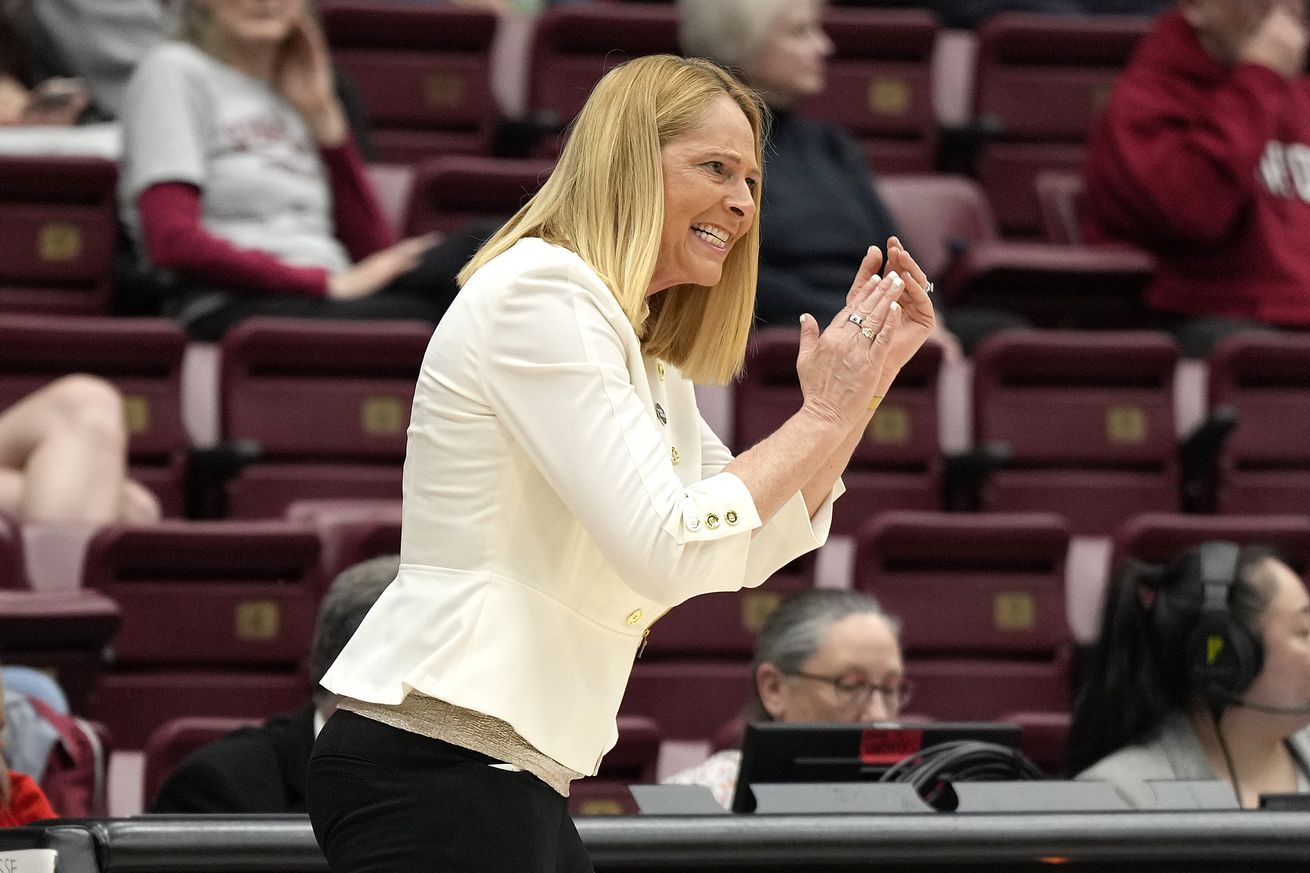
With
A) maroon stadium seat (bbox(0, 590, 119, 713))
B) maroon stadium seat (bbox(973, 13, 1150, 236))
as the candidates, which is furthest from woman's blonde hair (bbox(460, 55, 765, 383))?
maroon stadium seat (bbox(973, 13, 1150, 236))

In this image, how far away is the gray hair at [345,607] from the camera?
2441 millimetres

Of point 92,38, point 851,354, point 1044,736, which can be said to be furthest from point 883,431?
point 851,354

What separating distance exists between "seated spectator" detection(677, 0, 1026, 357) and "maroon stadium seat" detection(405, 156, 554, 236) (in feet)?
1.58

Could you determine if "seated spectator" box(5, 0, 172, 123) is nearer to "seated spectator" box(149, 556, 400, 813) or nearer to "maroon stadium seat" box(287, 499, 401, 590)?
"maroon stadium seat" box(287, 499, 401, 590)

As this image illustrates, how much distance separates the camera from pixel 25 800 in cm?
222

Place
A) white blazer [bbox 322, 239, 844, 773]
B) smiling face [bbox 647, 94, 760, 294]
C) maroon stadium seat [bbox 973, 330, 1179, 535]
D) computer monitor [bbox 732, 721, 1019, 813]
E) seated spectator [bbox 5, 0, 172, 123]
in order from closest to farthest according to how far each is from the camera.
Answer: white blazer [bbox 322, 239, 844, 773], smiling face [bbox 647, 94, 760, 294], computer monitor [bbox 732, 721, 1019, 813], maroon stadium seat [bbox 973, 330, 1179, 535], seated spectator [bbox 5, 0, 172, 123]

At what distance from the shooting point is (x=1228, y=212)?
436 cm

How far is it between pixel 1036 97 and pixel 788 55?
0.97 m

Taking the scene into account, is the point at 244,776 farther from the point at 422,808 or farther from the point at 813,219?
the point at 813,219

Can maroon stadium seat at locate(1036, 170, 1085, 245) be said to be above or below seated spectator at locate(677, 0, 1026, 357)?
below

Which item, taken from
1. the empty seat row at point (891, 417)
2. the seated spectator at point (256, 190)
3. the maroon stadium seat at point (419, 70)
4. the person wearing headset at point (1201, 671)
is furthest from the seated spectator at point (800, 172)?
the person wearing headset at point (1201, 671)

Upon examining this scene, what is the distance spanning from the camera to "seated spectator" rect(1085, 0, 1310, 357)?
14.3ft

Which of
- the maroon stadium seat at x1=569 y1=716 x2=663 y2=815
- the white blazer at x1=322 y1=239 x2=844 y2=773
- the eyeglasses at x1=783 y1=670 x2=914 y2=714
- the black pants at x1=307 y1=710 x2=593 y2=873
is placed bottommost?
the maroon stadium seat at x1=569 y1=716 x2=663 y2=815

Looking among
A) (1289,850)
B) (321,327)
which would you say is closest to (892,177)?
(321,327)
